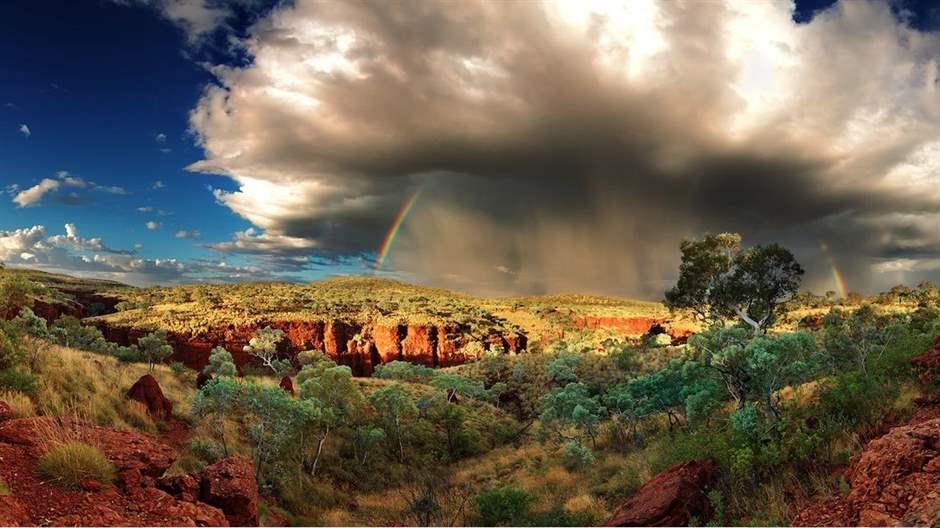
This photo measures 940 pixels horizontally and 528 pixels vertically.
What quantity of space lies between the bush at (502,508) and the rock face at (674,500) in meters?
4.41

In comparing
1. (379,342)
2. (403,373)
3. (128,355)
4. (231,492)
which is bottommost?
(379,342)

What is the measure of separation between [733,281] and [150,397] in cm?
3313

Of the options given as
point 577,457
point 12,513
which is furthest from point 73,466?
point 577,457

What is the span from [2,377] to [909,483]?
1706 centimetres

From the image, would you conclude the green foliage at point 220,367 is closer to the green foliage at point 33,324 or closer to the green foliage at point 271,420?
the green foliage at point 33,324

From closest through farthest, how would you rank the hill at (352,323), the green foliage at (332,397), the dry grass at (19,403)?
the dry grass at (19,403), the green foliage at (332,397), the hill at (352,323)

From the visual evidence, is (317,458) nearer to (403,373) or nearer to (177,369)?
(177,369)

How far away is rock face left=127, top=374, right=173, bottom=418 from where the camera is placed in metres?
17.8

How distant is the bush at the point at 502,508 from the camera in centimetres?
1438

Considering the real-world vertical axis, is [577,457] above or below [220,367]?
below

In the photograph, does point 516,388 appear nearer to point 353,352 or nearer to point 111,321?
point 353,352

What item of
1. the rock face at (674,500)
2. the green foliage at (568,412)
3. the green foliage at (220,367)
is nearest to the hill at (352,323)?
the green foliage at (220,367)

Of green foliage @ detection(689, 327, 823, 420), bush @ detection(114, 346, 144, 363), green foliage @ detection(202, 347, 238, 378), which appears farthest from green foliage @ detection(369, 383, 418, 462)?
bush @ detection(114, 346, 144, 363)

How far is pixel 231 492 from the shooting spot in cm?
844
